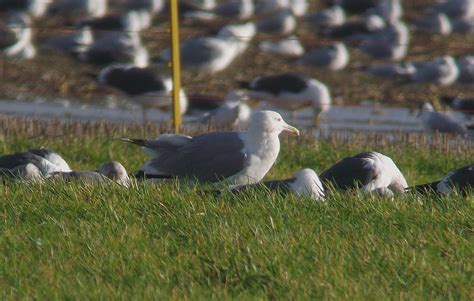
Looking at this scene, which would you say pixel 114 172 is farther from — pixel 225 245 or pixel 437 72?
pixel 437 72

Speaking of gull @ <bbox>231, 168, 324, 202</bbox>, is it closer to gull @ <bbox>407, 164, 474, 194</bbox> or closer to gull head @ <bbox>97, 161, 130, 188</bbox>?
gull @ <bbox>407, 164, 474, 194</bbox>

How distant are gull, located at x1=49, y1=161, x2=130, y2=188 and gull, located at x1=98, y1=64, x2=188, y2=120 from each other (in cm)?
712

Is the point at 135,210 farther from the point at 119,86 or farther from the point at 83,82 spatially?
the point at 83,82

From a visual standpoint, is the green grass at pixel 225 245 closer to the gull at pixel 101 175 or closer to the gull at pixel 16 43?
the gull at pixel 101 175

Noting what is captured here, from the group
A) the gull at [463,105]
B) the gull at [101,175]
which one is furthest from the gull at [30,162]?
the gull at [463,105]

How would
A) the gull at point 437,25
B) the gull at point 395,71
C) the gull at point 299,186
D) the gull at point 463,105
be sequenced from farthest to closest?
the gull at point 437,25
the gull at point 395,71
the gull at point 463,105
the gull at point 299,186

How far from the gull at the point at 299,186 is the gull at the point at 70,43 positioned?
12.7 metres

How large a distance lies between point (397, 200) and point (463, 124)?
7021mm

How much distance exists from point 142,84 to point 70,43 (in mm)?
5062

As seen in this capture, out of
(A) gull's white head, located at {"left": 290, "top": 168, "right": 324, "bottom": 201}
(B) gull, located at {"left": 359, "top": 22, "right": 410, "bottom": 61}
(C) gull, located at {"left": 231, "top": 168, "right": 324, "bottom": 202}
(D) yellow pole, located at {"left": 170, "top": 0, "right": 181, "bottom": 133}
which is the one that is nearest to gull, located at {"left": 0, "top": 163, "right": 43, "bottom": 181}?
(C) gull, located at {"left": 231, "top": 168, "right": 324, "bottom": 202}

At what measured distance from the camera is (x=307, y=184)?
677 centimetres

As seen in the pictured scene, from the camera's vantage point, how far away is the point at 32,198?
Result: 239 inches

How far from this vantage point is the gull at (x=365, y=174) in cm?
722

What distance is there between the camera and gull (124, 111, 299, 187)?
7.73 meters
